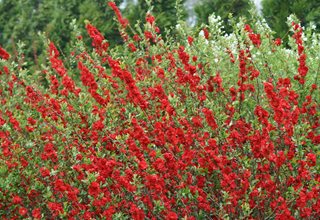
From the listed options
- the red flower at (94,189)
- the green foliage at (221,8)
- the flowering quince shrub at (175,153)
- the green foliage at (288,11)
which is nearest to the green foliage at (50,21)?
the green foliage at (221,8)

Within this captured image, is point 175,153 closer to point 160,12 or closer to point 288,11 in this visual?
point 288,11

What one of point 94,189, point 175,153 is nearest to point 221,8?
point 175,153

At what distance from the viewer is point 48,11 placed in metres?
14.5

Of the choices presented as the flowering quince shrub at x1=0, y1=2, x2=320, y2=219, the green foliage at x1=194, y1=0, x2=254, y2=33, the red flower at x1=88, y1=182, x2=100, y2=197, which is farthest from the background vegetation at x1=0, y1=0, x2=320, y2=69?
the red flower at x1=88, y1=182, x2=100, y2=197

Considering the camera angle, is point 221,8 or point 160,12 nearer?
point 221,8

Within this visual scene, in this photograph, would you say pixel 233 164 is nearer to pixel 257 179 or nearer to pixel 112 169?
pixel 257 179

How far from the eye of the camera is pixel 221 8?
10602mm

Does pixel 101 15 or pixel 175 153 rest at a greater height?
pixel 175 153

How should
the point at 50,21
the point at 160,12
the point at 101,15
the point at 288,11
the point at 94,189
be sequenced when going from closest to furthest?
1. the point at 94,189
2. the point at 288,11
3. the point at 160,12
4. the point at 101,15
5. the point at 50,21

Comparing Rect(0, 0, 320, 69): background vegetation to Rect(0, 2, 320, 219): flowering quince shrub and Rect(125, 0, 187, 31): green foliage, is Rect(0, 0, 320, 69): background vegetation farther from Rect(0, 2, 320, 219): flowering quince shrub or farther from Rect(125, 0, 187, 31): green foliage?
Rect(0, 2, 320, 219): flowering quince shrub

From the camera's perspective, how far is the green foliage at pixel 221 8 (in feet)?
34.8

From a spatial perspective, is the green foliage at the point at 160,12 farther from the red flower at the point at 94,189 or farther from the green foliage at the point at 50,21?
the red flower at the point at 94,189

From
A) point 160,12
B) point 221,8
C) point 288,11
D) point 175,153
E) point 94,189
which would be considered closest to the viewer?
point 94,189

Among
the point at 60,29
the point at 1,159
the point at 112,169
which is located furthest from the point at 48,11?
the point at 112,169
